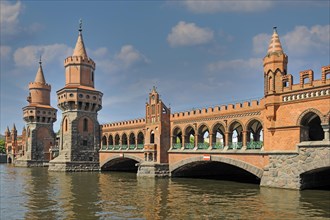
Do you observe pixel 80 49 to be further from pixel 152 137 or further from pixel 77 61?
pixel 152 137

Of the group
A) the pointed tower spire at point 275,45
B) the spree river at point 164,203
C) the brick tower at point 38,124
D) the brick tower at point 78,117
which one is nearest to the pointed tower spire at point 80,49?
the brick tower at point 78,117

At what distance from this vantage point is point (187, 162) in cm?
3778

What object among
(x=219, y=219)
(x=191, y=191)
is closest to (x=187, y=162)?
(x=191, y=191)

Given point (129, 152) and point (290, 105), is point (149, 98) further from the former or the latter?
point (290, 105)

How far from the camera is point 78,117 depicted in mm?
54500

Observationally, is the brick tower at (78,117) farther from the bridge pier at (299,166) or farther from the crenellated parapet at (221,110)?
the bridge pier at (299,166)

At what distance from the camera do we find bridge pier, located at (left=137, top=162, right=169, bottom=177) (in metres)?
40.3

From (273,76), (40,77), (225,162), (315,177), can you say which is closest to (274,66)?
(273,76)

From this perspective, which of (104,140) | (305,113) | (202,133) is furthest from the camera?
(104,140)

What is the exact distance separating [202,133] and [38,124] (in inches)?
1659

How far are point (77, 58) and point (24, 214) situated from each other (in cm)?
4042

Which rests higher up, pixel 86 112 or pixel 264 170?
pixel 86 112

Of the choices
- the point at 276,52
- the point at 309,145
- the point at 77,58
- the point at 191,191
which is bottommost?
the point at 191,191

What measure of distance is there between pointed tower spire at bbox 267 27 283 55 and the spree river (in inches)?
462
